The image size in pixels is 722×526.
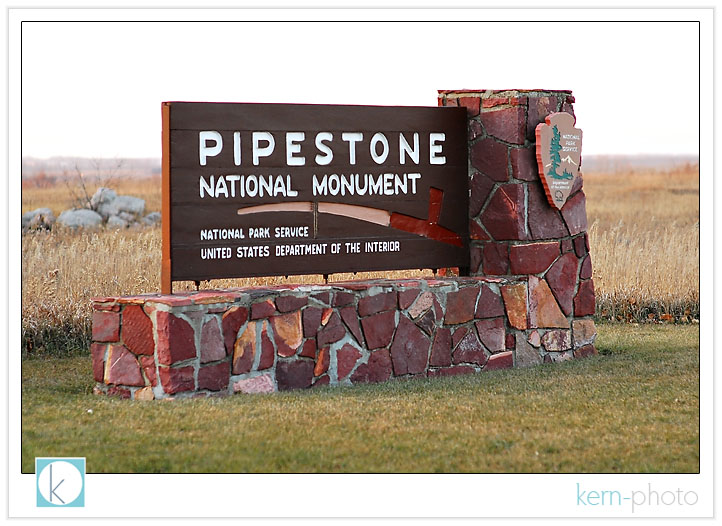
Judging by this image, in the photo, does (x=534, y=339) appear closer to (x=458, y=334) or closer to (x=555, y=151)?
(x=458, y=334)

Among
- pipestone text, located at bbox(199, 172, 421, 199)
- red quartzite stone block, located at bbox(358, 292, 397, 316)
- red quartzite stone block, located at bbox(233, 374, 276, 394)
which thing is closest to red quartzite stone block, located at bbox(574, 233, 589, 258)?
pipestone text, located at bbox(199, 172, 421, 199)

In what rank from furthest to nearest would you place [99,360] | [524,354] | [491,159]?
[524,354], [491,159], [99,360]

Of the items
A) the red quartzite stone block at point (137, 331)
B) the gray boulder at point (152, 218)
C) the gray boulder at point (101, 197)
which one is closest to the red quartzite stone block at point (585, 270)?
the red quartzite stone block at point (137, 331)

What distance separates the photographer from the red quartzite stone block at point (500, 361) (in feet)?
27.3

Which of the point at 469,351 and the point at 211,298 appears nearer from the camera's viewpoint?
the point at 211,298

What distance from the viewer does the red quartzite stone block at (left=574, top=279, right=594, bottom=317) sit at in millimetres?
8773

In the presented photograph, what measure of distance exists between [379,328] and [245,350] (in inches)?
46.0

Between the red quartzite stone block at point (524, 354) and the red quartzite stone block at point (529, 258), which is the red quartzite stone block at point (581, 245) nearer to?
the red quartzite stone block at point (529, 258)

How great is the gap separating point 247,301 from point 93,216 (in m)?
13.5

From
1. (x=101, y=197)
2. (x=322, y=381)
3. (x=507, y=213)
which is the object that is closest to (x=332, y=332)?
(x=322, y=381)

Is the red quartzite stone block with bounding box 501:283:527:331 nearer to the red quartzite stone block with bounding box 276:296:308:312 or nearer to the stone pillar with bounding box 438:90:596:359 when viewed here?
the stone pillar with bounding box 438:90:596:359

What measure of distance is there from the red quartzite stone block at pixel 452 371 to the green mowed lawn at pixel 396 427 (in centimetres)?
19

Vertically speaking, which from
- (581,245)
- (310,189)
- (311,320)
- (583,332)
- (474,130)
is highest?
(474,130)

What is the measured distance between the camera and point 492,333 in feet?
27.4
